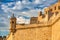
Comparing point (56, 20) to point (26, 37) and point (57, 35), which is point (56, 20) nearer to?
point (57, 35)

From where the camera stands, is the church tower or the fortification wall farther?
the church tower

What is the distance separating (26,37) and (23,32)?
67 centimetres

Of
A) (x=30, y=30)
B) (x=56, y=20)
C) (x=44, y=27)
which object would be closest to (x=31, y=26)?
(x=30, y=30)

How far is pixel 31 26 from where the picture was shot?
21.0 m

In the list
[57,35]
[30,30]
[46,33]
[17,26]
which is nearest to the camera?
[57,35]

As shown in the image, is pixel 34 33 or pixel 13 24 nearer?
pixel 34 33

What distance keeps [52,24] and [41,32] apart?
5.16 feet

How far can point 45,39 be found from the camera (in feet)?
64.2

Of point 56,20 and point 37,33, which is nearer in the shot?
point 56,20

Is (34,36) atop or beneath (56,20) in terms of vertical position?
beneath

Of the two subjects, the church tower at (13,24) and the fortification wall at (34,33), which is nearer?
the fortification wall at (34,33)

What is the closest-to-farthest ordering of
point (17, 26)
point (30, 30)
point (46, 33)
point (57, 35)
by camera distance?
point (57, 35), point (46, 33), point (30, 30), point (17, 26)

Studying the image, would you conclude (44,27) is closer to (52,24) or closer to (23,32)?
(52,24)

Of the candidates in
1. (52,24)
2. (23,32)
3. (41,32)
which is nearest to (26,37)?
(23,32)
